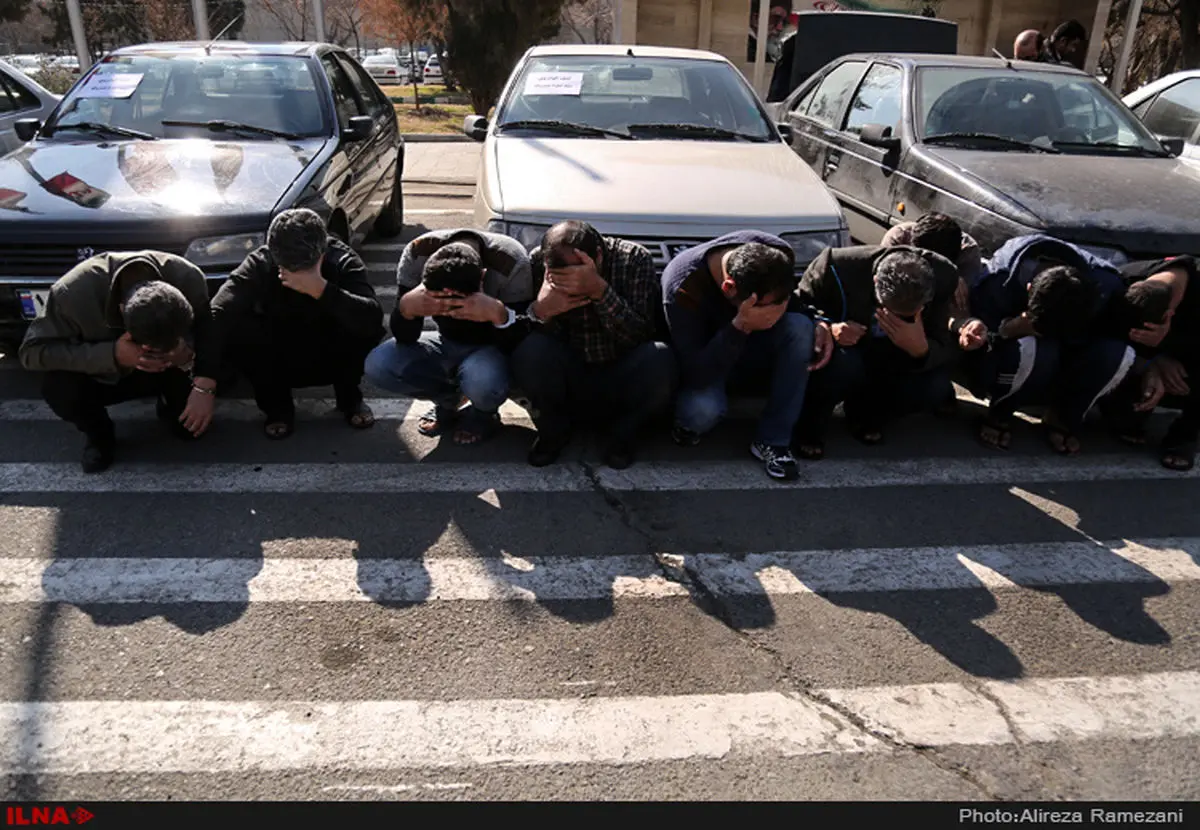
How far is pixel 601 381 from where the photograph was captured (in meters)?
3.84

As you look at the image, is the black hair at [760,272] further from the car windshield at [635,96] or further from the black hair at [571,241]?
the car windshield at [635,96]

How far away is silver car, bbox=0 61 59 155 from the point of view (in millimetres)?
7183

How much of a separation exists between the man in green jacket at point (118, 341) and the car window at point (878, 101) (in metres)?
4.58

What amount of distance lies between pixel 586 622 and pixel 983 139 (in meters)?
4.35

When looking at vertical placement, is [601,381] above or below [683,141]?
below

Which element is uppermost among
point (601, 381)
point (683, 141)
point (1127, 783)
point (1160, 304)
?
point (683, 141)

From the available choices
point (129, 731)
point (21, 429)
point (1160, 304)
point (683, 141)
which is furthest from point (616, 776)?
point (683, 141)

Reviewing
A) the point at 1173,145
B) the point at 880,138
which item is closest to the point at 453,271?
the point at 880,138

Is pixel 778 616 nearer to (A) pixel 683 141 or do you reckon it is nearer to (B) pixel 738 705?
(B) pixel 738 705

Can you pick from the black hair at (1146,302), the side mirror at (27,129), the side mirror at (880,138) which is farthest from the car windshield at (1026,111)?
the side mirror at (27,129)

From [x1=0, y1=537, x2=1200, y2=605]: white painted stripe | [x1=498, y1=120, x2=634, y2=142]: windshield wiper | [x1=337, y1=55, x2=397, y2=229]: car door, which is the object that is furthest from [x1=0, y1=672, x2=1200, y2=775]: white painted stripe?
[x1=337, y1=55, x2=397, y2=229]: car door

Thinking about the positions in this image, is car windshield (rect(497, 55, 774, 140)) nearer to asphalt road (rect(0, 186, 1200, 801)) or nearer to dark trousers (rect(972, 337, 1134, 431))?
dark trousers (rect(972, 337, 1134, 431))
